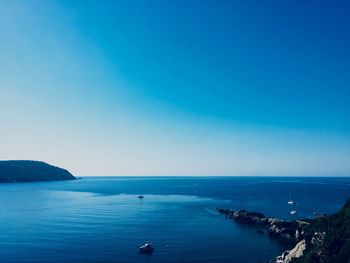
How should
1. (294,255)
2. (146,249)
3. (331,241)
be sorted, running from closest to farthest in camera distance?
(331,241) → (294,255) → (146,249)

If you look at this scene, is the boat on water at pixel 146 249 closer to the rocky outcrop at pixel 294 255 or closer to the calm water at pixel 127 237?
the calm water at pixel 127 237

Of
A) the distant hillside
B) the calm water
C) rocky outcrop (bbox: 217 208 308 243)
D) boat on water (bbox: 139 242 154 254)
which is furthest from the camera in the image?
rocky outcrop (bbox: 217 208 308 243)

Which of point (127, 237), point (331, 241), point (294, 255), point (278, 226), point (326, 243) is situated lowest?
A: point (127, 237)

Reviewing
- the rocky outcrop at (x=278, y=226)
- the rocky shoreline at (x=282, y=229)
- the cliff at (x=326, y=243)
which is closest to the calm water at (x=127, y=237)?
the rocky shoreline at (x=282, y=229)

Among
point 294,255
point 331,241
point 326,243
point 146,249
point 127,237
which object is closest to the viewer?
point 331,241

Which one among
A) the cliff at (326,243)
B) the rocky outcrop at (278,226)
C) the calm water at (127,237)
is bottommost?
the calm water at (127,237)

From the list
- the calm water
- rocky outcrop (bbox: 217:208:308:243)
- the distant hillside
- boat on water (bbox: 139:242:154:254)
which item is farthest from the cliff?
boat on water (bbox: 139:242:154:254)

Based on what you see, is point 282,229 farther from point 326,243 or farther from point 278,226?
point 326,243

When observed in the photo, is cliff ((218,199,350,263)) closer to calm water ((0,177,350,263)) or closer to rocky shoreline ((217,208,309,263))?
rocky shoreline ((217,208,309,263))

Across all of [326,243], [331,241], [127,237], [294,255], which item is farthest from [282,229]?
[331,241]
